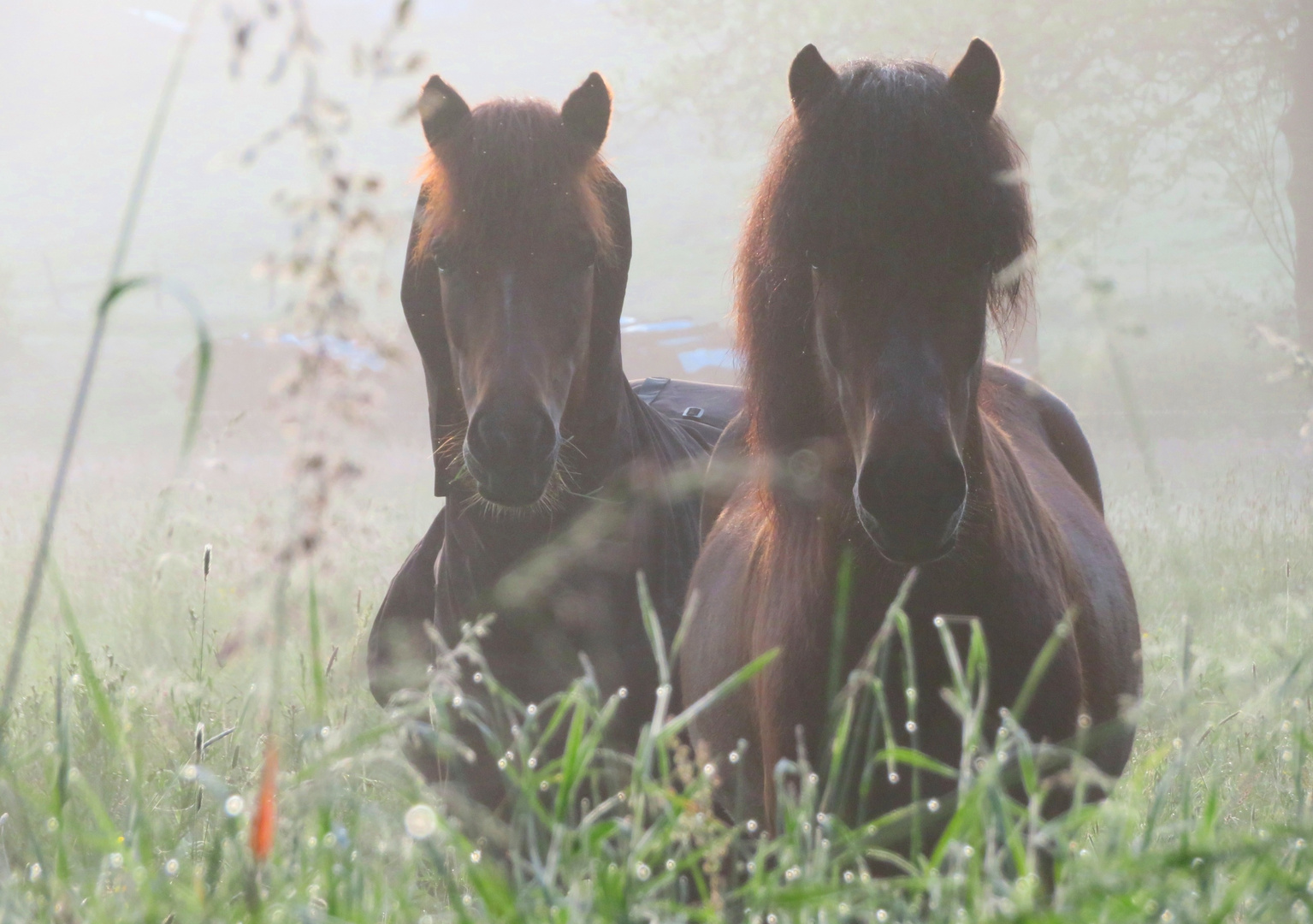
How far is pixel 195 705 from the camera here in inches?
138

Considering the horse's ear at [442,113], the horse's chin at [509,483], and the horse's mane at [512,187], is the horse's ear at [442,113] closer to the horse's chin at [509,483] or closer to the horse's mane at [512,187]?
the horse's mane at [512,187]

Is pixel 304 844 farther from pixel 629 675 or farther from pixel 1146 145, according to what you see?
pixel 1146 145

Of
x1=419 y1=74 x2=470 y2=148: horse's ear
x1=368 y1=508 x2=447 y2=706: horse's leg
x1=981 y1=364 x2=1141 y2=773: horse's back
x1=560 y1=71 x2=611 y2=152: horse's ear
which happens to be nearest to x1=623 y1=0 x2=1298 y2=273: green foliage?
x1=981 y1=364 x2=1141 y2=773: horse's back

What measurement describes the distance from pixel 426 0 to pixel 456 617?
105340mm

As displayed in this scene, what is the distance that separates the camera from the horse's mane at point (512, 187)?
2.96 m

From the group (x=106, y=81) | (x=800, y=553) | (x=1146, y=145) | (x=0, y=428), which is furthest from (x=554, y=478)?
(x=106, y=81)

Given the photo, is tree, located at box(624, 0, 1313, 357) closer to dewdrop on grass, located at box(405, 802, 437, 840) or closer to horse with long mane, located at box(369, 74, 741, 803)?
horse with long mane, located at box(369, 74, 741, 803)

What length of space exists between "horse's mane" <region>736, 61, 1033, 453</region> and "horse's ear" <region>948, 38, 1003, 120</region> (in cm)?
4

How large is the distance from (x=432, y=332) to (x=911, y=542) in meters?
1.81

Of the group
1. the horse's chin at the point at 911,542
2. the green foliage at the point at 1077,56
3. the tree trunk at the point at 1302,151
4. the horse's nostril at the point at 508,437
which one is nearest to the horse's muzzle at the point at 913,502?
the horse's chin at the point at 911,542

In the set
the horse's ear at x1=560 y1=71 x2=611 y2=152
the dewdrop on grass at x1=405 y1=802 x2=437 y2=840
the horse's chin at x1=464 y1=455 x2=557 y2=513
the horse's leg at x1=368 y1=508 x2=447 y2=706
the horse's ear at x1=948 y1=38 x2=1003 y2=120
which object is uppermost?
the horse's ear at x1=560 y1=71 x2=611 y2=152

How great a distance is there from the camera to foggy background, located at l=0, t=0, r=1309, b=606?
5.97 ft

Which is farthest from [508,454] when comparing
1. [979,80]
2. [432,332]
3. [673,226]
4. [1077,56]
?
[673,226]

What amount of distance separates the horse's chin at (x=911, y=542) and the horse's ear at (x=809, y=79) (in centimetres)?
89
